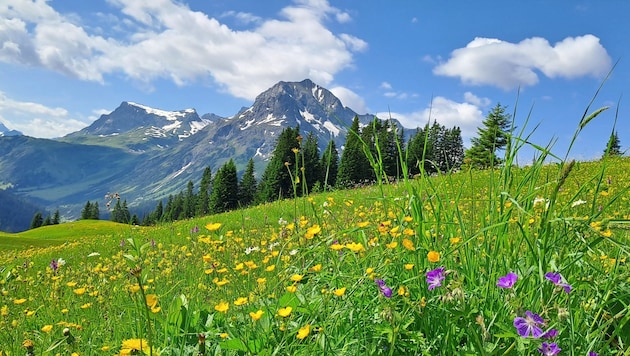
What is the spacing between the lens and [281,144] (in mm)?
58219

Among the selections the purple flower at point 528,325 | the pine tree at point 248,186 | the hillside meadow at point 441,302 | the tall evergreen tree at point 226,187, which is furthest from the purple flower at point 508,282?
the pine tree at point 248,186

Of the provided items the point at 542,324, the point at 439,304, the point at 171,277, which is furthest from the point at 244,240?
the point at 542,324

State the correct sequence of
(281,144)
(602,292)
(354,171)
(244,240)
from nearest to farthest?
(602,292) < (244,240) < (354,171) < (281,144)

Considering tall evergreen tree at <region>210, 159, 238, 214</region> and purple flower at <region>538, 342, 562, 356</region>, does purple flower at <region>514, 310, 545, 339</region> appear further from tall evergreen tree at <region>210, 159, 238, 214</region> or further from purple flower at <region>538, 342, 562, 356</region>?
tall evergreen tree at <region>210, 159, 238, 214</region>

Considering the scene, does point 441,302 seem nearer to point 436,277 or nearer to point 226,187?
point 436,277

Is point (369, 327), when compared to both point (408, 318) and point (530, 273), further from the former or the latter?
point (530, 273)

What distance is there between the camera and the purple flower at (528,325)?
1337 millimetres

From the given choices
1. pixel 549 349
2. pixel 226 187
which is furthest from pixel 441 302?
pixel 226 187

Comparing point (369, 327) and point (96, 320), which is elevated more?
point (369, 327)

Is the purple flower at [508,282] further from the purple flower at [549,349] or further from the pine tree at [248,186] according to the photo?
the pine tree at [248,186]

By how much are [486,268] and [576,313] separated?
42 centimetres

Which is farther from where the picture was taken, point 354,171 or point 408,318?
point 354,171

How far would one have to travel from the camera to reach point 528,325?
136cm

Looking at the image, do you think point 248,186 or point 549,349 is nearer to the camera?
point 549,349
